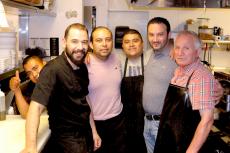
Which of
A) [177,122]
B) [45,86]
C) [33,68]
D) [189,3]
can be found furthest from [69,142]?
[189,3]

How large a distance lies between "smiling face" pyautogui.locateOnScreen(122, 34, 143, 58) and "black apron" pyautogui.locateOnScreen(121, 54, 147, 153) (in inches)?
3.5

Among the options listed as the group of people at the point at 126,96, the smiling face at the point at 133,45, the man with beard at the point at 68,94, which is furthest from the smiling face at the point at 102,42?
the man with beard at the point at 68,94

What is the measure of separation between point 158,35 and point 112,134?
0.85m

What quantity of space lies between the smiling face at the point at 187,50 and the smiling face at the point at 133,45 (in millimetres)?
616

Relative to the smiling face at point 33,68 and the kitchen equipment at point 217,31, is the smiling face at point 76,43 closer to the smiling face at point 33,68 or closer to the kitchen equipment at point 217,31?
the smiling face at point 33,68

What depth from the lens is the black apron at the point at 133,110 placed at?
2293 millimetres

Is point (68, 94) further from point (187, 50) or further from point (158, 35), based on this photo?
point (158, 35)

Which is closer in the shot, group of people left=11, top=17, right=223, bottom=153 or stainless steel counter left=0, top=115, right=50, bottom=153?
stainless steel counter left=0, top=115, right=50, bottom=153

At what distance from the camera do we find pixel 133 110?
2350 millimetres

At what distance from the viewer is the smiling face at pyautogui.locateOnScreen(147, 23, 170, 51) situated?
7.00ft

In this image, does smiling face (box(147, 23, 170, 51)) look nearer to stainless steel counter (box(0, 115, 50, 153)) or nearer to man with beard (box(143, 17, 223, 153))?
man with beard (box(143, 17, 223, 153))

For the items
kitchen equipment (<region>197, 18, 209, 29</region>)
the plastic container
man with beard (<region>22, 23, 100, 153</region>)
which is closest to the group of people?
man with beard (<region>22, 23, 100, 153</region>)

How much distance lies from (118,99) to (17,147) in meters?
0.94

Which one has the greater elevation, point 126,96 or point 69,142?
point 126,96
